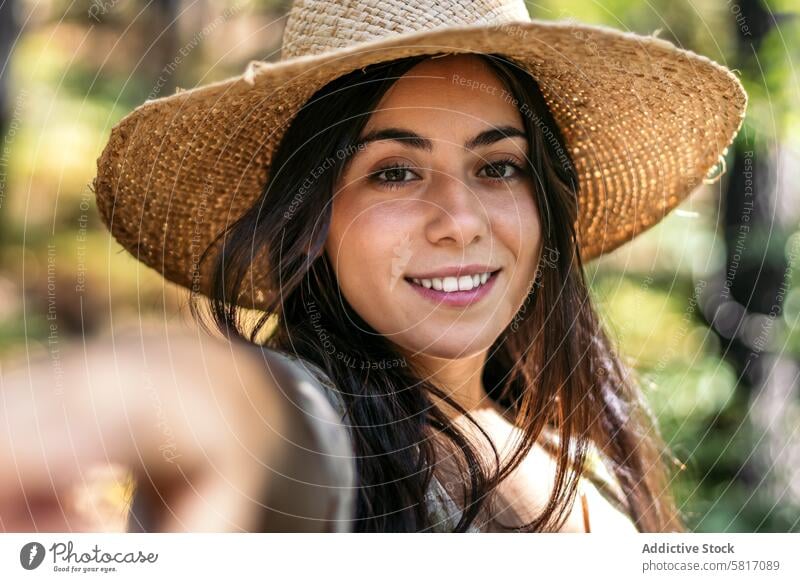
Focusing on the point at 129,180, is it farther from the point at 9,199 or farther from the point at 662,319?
the point at 662,319

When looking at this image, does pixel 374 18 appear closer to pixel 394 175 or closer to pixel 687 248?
pixel 394 175

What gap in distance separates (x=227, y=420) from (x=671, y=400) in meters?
1.00

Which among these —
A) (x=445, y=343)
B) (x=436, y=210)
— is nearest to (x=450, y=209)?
(x=436, y=210)

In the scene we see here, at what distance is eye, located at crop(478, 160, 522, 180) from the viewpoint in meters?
0.81

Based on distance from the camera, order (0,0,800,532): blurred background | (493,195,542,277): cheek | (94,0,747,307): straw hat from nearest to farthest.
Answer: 1. (94,0,747,307): straw hat
2. (493,195,542,277): cheek
3. (0,0,800,532): blurred background

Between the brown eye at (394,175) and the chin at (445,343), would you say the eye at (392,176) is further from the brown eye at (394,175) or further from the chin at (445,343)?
the chin at (445,343)

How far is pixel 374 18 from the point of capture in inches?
30.2

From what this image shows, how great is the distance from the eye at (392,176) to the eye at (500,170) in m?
0.06

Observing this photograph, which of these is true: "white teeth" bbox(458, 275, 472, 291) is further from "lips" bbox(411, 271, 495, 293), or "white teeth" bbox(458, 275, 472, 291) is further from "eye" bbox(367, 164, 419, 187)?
"eye" bbox(367, 164, 419, 187)

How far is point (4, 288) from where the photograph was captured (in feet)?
5.00

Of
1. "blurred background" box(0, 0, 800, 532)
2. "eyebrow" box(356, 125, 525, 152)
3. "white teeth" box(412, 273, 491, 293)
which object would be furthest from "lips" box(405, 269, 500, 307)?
"blurred background" box(0, 0, 800, 532)

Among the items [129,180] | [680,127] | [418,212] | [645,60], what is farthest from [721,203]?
[129,180]

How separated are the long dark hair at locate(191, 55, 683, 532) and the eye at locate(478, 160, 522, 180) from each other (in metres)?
0.02

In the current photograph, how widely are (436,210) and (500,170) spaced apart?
83mm
